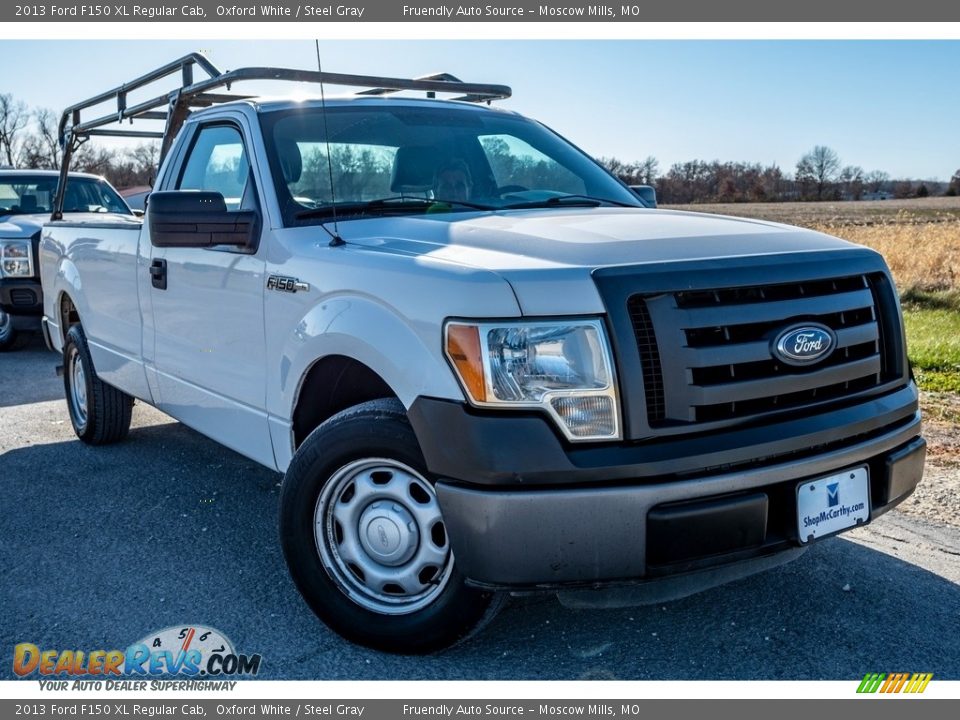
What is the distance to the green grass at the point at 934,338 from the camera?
24.4ft

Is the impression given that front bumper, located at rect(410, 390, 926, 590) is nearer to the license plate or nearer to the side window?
the license plate

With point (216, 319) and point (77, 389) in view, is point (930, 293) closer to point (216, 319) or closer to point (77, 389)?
point (77, 389)

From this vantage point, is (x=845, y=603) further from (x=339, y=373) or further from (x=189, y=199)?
(x=189, y=199)

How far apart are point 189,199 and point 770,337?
221cm

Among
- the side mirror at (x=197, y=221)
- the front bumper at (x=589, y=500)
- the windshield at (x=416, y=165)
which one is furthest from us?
the windshield at (x=416, y=165)

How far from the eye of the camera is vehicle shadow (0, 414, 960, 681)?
10.4 ft

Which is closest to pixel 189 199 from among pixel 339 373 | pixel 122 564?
pixel 339 373

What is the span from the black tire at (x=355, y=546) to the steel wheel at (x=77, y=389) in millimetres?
3404

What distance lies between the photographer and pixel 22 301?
1004 cm

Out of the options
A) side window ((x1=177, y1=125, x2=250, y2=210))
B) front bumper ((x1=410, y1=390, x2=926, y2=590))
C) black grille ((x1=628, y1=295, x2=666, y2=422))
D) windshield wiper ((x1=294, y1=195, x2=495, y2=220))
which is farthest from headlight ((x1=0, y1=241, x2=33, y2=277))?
black grille ((x1=628, y1=295, x2=666, y2=422))

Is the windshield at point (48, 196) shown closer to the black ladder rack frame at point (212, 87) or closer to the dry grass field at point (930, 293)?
the black ladder rack frame at point (212, 87)

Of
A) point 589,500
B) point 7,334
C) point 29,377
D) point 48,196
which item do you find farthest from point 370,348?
point 48,196

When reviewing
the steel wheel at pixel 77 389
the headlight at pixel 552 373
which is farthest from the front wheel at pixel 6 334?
the headlight at pixel 552 373

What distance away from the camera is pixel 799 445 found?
2969 millimetres
